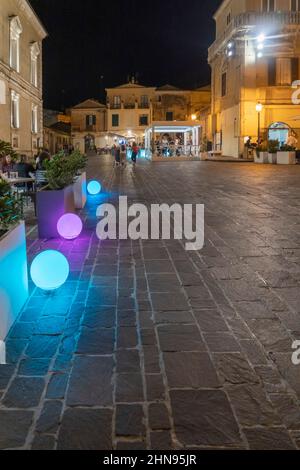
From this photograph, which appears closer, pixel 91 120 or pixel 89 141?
pixel 89 141

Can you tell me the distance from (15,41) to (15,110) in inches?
170

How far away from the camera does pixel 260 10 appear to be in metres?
37.4

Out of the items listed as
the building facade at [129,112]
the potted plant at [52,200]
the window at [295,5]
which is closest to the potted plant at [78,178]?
the potted plant at [52,200]

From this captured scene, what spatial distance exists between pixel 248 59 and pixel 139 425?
123 feet

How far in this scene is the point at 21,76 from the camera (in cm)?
3553

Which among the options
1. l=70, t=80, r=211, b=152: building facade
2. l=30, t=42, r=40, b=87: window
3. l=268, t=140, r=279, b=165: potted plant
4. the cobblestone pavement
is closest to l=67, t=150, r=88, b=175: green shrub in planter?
the cobblestone pavement

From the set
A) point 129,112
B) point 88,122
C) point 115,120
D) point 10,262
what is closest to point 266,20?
point 10,262

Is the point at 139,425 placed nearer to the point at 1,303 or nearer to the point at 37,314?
the point at 1,303

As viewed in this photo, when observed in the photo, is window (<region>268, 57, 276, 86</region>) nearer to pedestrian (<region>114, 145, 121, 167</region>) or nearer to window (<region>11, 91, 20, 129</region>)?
pedestrian (<region>114, 145, 121, 167</region>)

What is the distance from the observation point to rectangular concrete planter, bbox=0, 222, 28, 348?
411cm

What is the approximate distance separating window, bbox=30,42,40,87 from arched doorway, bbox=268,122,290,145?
673 inches

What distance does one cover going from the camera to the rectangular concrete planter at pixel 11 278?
4113 mm

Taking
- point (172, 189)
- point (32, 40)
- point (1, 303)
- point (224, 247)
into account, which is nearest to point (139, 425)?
point (1, 303)

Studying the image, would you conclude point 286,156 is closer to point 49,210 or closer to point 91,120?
point 49,210
